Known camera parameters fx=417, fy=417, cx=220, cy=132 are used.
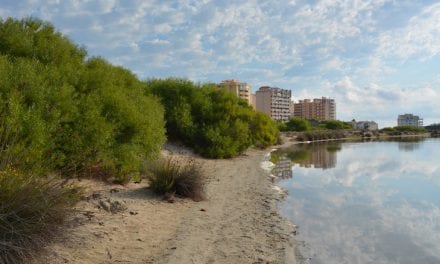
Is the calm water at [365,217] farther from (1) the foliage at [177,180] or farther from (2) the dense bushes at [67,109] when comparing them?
(2) the dense bushes at [67,109]

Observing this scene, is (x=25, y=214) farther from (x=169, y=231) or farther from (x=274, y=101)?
(x=274, y=101)

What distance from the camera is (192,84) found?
A: 38594 millimetres

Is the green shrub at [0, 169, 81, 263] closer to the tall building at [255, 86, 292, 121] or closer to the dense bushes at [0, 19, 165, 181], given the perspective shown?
the dense bushes at [0, 19, 165, 181]

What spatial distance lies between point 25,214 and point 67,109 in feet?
26.7

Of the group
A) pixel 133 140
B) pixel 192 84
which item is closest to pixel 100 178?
pixel 133 140

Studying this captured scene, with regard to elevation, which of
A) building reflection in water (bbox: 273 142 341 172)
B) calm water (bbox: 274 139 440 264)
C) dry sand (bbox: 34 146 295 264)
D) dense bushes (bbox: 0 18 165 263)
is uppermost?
dense bushes (bbox: 0 18 165 263)

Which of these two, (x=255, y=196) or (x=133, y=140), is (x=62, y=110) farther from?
(x=255, y=196)

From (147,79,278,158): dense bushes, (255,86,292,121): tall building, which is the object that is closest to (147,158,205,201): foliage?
(147,79,278,158): dense bushes

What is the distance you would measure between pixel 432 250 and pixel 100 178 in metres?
11.0

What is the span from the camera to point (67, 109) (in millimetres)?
13672

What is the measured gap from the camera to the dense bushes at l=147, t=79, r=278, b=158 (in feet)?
116

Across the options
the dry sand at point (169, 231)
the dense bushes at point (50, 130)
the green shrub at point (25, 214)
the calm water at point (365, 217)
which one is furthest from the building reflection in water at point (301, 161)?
the green shrub at point (25, 214)

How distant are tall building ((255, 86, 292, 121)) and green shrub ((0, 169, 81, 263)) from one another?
5982 inches

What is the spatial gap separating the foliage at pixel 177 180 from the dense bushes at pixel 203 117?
67.9 feet
